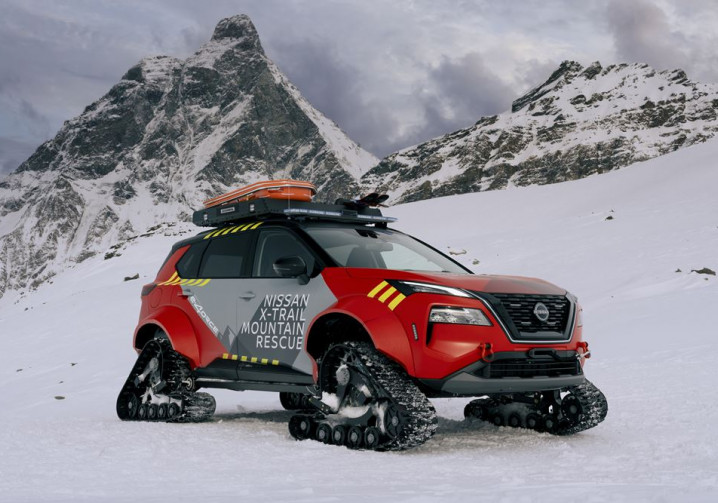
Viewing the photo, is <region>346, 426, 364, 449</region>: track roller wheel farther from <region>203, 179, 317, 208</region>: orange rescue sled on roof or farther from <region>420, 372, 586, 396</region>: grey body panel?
<region>203, 179, 317, 208</region>: orange rescue sled on roof

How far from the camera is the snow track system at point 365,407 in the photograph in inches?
220

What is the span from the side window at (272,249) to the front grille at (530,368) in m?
1.97

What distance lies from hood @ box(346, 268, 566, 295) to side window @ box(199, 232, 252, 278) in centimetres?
149

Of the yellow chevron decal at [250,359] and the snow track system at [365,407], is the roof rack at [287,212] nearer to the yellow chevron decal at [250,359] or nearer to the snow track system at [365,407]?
the yellow chevron decal at [250,359]

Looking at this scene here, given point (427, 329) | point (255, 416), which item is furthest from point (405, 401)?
point (255, 416)

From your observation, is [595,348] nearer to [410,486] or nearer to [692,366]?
[692,366]

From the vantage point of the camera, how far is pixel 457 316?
18.4 feet

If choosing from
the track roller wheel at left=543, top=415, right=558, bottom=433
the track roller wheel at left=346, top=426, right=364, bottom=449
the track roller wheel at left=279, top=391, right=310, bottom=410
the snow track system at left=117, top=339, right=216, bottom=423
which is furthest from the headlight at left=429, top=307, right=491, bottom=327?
the track roller wheel at left=279, top=391, right=310, bottom=410

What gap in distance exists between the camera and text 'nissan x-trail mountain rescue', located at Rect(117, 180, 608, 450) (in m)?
5.63

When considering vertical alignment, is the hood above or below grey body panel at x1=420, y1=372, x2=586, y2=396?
above

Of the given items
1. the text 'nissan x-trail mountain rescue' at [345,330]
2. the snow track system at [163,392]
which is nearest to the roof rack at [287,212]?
the text 'nissan x-trail mountain rescue' at [345,330]

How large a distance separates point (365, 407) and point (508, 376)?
105 cm

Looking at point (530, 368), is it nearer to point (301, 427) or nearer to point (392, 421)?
point (392, 421)

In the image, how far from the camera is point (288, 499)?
4121mm
